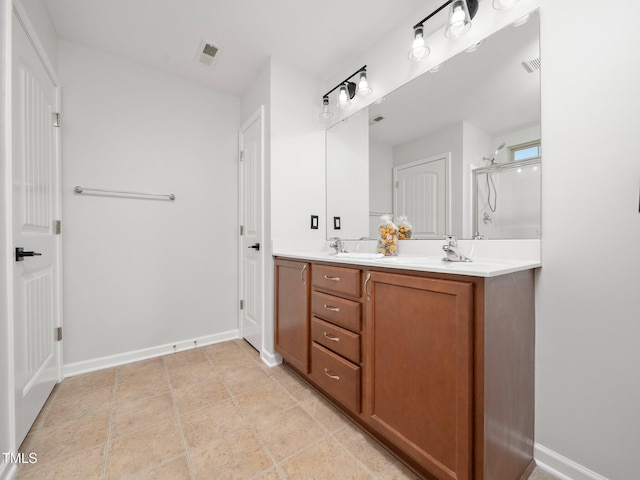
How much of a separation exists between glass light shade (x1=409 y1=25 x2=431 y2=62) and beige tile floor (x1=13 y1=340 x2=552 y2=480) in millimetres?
2061

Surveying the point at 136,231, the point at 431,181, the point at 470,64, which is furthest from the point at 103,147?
the point at 470,64

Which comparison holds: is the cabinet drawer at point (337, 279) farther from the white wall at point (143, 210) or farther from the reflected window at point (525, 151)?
the white wall at point (143, 210)

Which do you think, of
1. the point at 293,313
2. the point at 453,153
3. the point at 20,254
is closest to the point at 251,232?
the point at 293,313

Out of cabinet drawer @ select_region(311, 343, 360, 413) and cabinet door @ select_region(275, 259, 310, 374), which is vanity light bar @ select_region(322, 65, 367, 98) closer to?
cabinet door @ select_region(275, 259, 310, 374)

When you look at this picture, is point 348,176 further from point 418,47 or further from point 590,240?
point 590,240

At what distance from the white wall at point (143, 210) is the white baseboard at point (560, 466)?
2334 mm

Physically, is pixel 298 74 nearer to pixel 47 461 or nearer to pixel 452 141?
pixel 452 141

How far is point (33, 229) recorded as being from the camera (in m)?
1.45

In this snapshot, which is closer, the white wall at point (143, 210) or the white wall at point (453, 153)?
the white wall at point (453, 153)

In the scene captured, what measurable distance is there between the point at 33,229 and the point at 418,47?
2.33m

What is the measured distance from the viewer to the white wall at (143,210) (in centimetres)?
196

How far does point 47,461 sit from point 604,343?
2346mm

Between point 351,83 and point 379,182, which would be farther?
point 351,83

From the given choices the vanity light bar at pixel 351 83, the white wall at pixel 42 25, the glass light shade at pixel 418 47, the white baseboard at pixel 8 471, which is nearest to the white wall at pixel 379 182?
the vanity light bar at pixel 351 83
